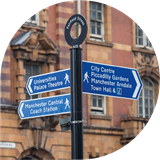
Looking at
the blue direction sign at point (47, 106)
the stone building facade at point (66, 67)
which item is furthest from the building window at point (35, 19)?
the blue direction sign at point (47, 106)

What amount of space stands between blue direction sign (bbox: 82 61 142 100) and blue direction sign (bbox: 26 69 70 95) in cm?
51

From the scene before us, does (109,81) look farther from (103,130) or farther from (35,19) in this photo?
(103,130)

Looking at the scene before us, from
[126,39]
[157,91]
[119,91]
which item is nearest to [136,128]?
[157,91]

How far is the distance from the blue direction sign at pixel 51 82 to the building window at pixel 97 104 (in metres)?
10.2

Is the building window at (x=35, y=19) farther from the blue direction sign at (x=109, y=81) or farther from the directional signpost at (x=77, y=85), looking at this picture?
the blue direction sign at (x=109, y=81)

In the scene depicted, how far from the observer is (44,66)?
2088 centimetres

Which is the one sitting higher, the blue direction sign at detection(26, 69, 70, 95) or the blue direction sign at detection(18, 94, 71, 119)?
the blue direction sign at detection(26, 69, 70, 95)

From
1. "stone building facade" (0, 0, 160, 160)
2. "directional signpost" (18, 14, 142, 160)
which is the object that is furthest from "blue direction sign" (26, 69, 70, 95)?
"stone building facade" (0, 0, 160, 160)

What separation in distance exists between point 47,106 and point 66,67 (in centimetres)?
904

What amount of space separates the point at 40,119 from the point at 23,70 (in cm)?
207

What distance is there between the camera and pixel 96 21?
23266 mm

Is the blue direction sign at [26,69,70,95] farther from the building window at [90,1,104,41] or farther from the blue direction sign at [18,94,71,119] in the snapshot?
the building window at [90,1,104,41]

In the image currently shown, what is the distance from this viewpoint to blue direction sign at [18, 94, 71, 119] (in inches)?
462

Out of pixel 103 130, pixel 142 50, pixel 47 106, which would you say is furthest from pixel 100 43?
pixel 47 106
